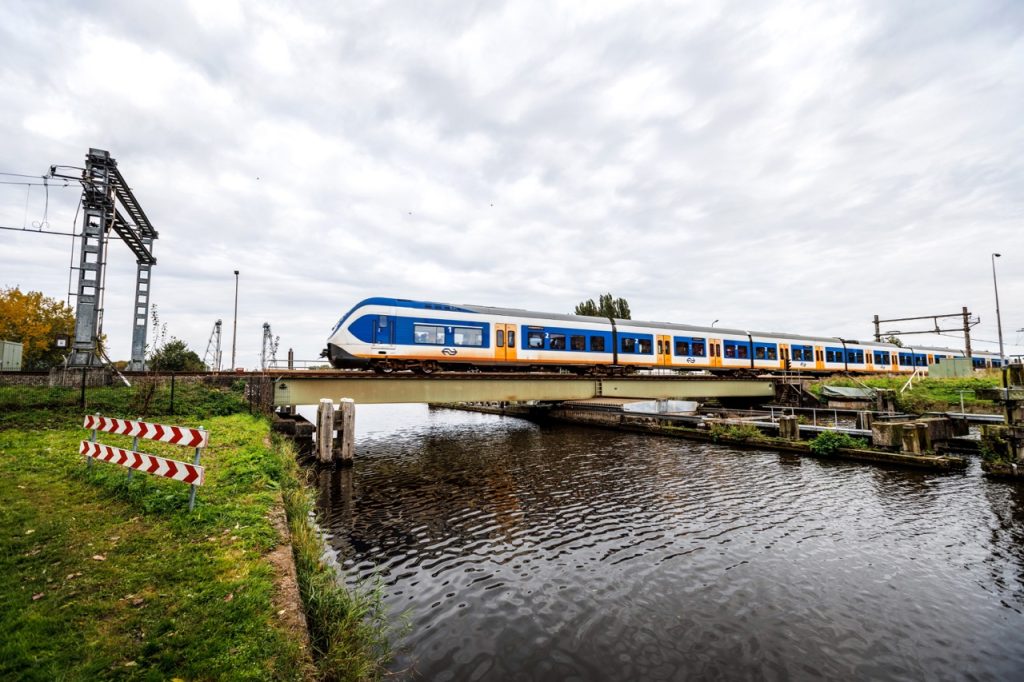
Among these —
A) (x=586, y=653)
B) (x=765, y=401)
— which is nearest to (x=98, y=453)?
(x=586, y=653)

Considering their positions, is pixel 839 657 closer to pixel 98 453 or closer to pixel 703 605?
pixel 703 605

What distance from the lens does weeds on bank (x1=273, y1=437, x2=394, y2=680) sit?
16.3 ft

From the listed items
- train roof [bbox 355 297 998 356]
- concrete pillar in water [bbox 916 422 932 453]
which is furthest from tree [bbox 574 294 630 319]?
concrete pillar in water [bbox 916 422 932 453]

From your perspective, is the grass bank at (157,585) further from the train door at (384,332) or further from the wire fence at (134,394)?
the train door at (384,332)

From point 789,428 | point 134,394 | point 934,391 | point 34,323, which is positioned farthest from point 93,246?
point 934,391

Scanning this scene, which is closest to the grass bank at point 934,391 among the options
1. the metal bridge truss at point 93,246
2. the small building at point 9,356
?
the metal bridge truss at point 93,246

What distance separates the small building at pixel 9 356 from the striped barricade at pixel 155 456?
21.3m

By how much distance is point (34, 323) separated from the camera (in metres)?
36.0

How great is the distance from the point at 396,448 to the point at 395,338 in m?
7.43

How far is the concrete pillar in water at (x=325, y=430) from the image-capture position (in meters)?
18.3

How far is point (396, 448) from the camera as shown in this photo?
2378cm

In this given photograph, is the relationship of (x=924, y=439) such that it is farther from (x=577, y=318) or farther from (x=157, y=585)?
(x=157, y=585)

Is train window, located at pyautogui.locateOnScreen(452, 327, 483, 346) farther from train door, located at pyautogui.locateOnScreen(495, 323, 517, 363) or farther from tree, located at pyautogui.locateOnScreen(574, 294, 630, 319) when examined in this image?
tree, located at pyautogui.locateOnScreen(574, 294, 630, 319)

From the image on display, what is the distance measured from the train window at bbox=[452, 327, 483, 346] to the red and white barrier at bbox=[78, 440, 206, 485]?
A: 1331cm
